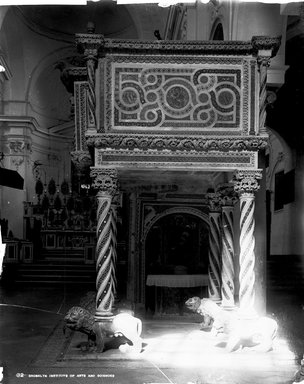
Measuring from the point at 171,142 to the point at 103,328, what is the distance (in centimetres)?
273

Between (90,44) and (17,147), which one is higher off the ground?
(90,44)

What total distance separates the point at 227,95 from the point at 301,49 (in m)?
2.95

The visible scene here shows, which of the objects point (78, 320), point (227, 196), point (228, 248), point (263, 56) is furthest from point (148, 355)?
point (263, 56)

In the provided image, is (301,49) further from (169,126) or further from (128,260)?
(128,260)

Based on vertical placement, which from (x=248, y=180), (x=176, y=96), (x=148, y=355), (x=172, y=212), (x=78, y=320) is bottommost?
(x=148, y=355)

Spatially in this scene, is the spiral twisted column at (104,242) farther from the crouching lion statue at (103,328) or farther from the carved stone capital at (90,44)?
the carved stone capital at (90,44)

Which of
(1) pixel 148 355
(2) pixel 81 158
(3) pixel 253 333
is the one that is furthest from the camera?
(2) pixel 81 158

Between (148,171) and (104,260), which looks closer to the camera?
(104,260)

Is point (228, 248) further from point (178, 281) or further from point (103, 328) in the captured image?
point (103, 328)

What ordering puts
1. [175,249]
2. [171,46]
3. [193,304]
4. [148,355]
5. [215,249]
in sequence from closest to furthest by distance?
[148,355] < [171,46] < [193,304] < [215,249] < [175,249]

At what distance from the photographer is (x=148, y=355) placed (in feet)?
24.0

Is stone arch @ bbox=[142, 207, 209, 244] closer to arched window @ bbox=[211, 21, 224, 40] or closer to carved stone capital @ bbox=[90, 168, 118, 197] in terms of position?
arched window @ bbox=[211, 21, 224, 40]

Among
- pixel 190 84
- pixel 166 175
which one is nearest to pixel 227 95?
pixel 190 84

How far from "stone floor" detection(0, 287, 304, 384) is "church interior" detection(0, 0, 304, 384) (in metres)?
0.04
